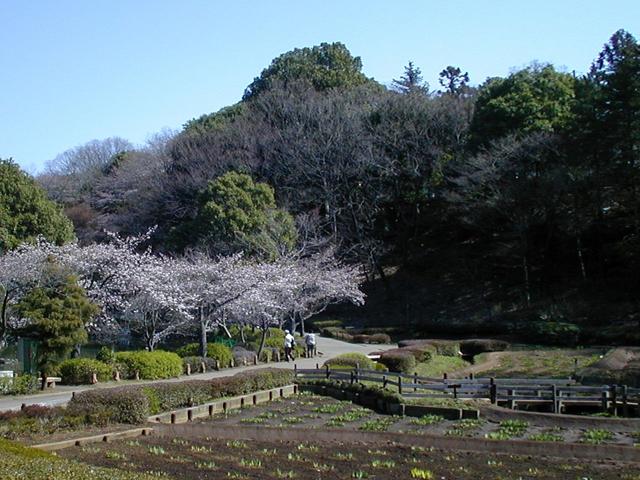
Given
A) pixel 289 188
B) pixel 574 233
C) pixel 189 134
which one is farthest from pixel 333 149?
pixel 574 233

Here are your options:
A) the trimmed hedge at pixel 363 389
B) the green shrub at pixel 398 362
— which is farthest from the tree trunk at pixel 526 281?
the trimmed hedge at pixel 363 389

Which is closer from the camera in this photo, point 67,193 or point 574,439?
point 574,439

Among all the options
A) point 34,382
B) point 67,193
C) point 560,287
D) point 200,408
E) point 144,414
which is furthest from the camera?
point 67,193

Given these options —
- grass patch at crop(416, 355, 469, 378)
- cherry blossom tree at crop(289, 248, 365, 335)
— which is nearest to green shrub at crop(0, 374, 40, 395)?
grass patch at crop(416, 355, 469, 378)

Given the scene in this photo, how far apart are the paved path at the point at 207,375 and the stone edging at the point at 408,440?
4657mm

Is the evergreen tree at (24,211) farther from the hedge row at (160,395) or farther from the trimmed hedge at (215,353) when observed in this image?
the hedge row at (160,395)

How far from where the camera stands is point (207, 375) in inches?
1152

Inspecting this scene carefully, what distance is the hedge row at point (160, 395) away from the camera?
17.4 meters

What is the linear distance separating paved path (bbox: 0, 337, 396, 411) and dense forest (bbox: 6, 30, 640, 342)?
578 cm

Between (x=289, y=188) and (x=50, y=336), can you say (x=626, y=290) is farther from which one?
(x=50, y=336)

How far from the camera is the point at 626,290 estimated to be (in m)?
45.6

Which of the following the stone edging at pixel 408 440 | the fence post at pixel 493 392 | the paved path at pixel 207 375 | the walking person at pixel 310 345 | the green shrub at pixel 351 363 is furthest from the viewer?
the walking person at pixel 310 345

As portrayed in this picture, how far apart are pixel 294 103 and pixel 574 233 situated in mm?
22198

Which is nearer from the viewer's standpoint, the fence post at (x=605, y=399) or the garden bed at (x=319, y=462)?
the garden bed at (x=319, y=462)
